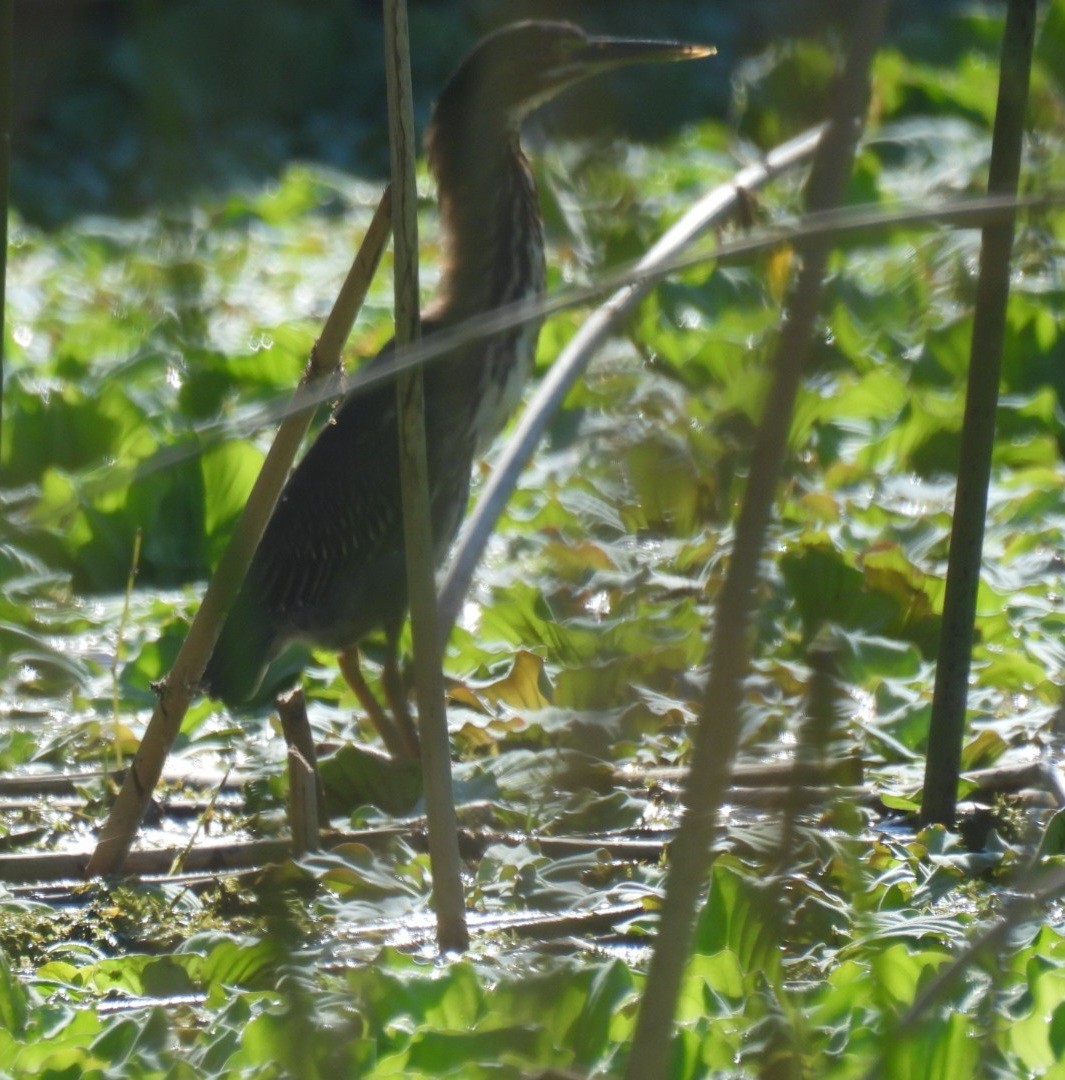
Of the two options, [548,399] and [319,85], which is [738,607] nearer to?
[548,399]

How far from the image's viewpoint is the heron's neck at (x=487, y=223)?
3.12 metres

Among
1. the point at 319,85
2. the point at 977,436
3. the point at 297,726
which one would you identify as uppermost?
the point at 319,85

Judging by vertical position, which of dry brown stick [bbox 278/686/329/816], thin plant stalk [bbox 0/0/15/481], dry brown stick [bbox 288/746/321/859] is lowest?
dry brown stick [bbox 288/746/321/859]

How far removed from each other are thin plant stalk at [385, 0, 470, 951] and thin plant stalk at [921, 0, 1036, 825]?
2.03ft

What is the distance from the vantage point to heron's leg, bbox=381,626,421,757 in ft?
9.23

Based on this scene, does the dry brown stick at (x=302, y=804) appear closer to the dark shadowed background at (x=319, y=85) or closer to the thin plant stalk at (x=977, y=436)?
the thin plant stalk at (x=977, y=436)

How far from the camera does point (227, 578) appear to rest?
5.15 feet

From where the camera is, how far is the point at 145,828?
2.41m

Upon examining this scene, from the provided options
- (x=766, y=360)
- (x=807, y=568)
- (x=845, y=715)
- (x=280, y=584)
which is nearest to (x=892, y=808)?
(x=845, y=715)

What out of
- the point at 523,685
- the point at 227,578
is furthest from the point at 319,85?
the point at 227,578

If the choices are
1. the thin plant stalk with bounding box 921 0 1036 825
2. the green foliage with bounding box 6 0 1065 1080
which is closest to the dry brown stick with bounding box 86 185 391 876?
the green foliage with bounding box 6 0 1065 1080

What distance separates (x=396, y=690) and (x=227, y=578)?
4.61 feet

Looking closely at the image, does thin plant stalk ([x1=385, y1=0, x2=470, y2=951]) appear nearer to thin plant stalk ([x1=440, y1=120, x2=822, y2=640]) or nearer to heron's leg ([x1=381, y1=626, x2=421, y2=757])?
thin plant stalk ([x1=440, y1=120, x2=822, y2=640])

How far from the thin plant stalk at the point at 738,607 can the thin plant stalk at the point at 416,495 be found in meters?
0.60
